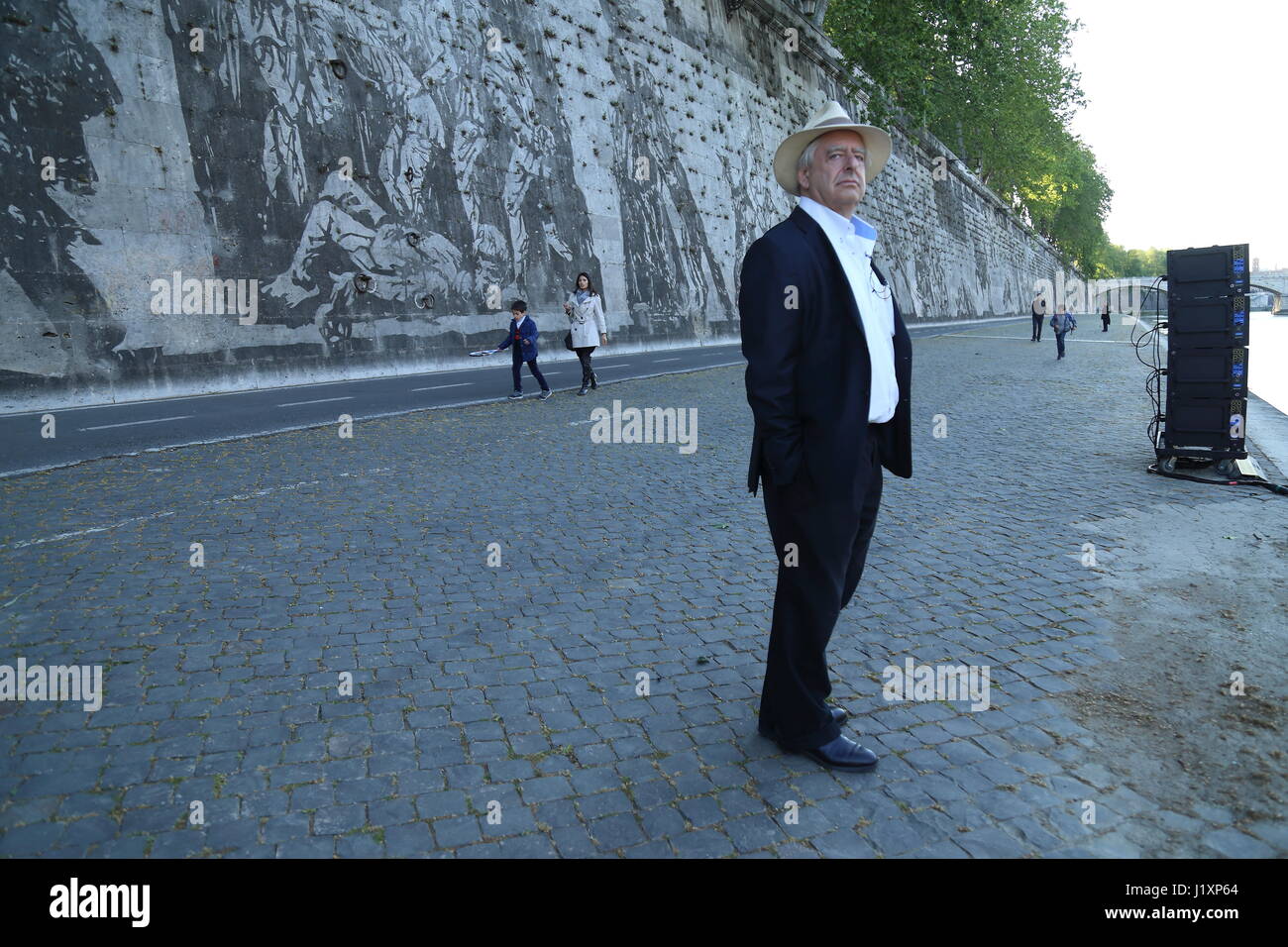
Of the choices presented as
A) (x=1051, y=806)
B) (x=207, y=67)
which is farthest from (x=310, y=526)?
(x=207, y=67)

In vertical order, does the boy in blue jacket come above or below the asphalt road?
above

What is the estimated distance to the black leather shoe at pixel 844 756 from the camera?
3139 mm

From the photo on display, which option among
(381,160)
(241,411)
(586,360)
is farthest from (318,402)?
(381,160)

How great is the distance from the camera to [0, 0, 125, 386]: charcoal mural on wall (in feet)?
42.4

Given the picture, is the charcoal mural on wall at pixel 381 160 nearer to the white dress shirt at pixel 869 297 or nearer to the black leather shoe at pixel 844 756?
the white dress shirt at pixel 869 297

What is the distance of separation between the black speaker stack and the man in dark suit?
5957mm

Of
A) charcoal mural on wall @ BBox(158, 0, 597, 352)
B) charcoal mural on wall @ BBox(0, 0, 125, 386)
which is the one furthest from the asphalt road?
charcoal mural on wall @ BBox(158, 0, 597, 352)

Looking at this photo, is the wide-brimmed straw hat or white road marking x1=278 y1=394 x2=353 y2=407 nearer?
the wide-brimmed straw hat

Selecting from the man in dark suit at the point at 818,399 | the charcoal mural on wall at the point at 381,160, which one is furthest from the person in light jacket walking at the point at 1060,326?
the man in dark suit at the point at 818,399

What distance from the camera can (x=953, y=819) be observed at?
2840 mm

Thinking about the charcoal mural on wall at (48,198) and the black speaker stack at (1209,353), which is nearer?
the black speaker stack at (1209,353)

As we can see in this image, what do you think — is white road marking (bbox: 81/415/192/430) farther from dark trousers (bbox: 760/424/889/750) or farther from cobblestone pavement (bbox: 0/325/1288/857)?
dark trousers (bbox: 760/424/889/750)

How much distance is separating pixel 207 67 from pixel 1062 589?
16089 mm

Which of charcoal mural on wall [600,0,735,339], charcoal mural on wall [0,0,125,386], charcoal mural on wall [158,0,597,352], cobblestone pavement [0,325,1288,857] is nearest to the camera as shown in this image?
cobblestone pavement [0,325,1288,857]
